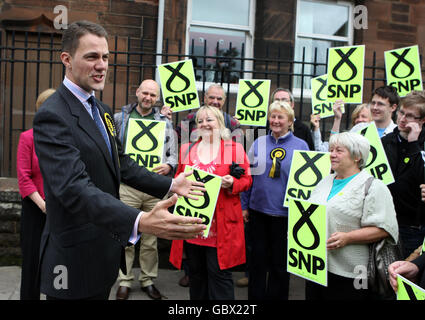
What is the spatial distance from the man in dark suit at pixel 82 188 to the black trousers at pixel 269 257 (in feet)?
7.15

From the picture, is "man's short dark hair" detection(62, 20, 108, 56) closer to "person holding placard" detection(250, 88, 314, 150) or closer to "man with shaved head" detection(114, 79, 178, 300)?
"man with shaved head" detection(114, 79, 178, 300)

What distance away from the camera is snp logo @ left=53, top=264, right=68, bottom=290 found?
2.19 meters

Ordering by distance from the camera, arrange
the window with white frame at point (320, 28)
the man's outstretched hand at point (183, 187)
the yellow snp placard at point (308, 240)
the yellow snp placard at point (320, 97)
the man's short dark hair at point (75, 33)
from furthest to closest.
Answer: the window with white frame at point (320, 28) < the yellow snp placard at point (320, 97) < the yellow snp placard at point (308, 240) < the man's outstretched hand at point (183, 187) < the man's short dark hair at point (75, 33)

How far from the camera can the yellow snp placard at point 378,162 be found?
3.79m

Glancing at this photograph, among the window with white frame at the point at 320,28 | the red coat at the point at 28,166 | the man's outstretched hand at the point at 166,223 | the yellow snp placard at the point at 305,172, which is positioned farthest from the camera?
the window with white frame at the point at 320,28

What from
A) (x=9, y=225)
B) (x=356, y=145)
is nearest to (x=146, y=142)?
(x=356, y=145)

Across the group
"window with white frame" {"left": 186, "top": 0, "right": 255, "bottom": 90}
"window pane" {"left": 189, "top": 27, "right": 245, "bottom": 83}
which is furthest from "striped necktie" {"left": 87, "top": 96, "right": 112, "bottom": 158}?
"window with white frame" {"left": 186, "top": 0, "right": 255, "bottom": 90}

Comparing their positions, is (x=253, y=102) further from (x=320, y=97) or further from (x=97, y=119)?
(x=97, y=119)

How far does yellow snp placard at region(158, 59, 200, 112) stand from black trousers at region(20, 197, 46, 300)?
1906 mm

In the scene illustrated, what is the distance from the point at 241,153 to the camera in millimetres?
4176

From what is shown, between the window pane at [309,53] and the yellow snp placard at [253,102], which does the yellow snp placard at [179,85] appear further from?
the window pane at [309,53]

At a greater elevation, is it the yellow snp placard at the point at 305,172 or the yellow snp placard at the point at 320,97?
the yellow snp placard at the point at 320,97

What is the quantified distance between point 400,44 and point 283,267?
638 cm

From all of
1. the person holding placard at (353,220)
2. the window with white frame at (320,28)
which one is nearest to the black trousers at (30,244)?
the person holding placard at (353,220)
